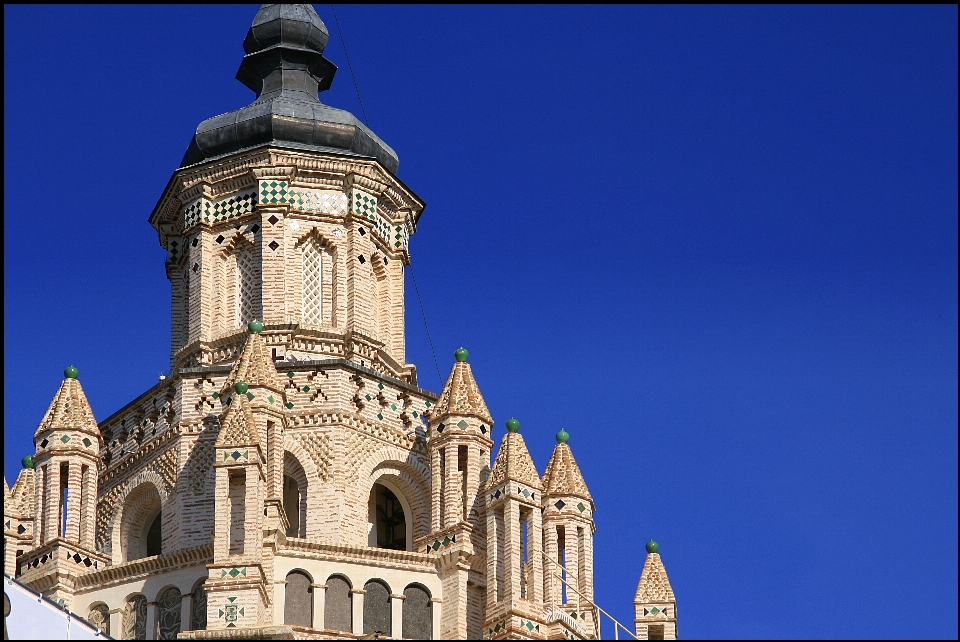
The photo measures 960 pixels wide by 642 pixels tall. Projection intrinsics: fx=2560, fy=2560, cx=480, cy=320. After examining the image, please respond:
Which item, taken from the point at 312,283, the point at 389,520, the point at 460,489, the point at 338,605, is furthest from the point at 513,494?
the point at 312,283

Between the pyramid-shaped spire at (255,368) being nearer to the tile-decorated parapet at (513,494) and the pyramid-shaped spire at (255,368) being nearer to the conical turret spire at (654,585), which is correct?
the tile-decorated parapet at (513,494)

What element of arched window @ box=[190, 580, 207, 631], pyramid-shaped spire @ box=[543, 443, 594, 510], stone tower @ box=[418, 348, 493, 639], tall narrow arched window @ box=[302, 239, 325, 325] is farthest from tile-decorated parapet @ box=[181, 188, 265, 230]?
arched window @ box=[190, 580, 207, 631]

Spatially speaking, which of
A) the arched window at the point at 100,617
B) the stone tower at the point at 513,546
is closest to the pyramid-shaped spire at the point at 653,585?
the stone tower at the point at 513,546

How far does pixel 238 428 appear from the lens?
45.2 m

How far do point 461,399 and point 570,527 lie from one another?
320 centimetres

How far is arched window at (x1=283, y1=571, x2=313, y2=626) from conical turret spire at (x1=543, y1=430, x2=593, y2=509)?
5.39m

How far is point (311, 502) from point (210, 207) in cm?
744

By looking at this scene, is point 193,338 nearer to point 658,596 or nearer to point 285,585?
point 285,585

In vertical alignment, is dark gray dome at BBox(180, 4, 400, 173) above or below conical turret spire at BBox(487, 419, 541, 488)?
above

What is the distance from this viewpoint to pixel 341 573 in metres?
46.0

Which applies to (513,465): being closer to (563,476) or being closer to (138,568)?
(563,476)

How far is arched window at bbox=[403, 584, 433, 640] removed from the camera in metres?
45.9

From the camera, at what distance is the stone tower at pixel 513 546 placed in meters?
45.1

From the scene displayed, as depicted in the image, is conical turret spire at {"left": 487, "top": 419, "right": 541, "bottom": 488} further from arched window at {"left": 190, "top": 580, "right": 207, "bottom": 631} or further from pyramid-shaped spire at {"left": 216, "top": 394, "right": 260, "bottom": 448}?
arched window at {"left": 190, "top": 580, "right": 207, "bottom": 631}
